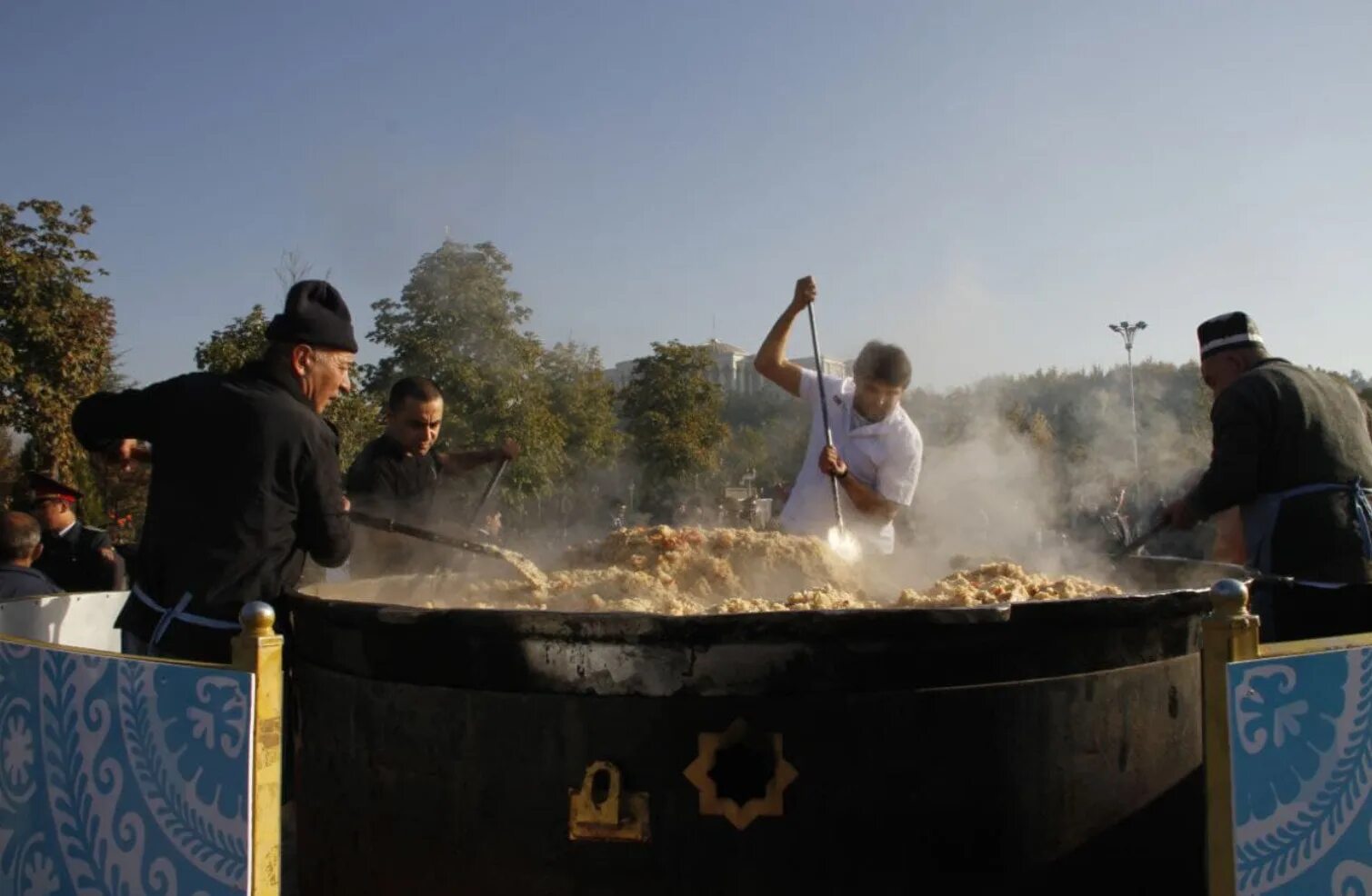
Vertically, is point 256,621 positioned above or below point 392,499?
below

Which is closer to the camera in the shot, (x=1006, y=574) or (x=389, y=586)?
(x=1006, y=574)

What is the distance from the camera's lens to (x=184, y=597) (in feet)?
9.17

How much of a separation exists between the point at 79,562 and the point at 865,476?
16.9ft

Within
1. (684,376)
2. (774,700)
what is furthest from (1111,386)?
(774,700)

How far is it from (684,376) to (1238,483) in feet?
94.1

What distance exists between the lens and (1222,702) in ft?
5.95

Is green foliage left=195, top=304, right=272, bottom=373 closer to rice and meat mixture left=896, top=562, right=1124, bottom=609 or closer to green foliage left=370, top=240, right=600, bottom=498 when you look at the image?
green foliage left=370, top=240, right=600, bottom=498

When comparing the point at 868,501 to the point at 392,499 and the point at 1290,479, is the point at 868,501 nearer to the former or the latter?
the point at 1290,479

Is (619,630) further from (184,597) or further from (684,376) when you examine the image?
(684,376)

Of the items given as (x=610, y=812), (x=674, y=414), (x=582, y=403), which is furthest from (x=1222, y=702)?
(x=674, y=414)

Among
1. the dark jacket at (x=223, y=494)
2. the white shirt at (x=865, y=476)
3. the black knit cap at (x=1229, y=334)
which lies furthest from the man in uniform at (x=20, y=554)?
the black knit cap at (x=1229, y=334)

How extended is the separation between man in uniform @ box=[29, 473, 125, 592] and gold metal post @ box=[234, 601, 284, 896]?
17.0 ft

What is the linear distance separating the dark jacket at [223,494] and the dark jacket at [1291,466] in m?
3.07

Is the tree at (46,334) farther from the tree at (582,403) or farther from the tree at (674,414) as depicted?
the tree at (674,414)
